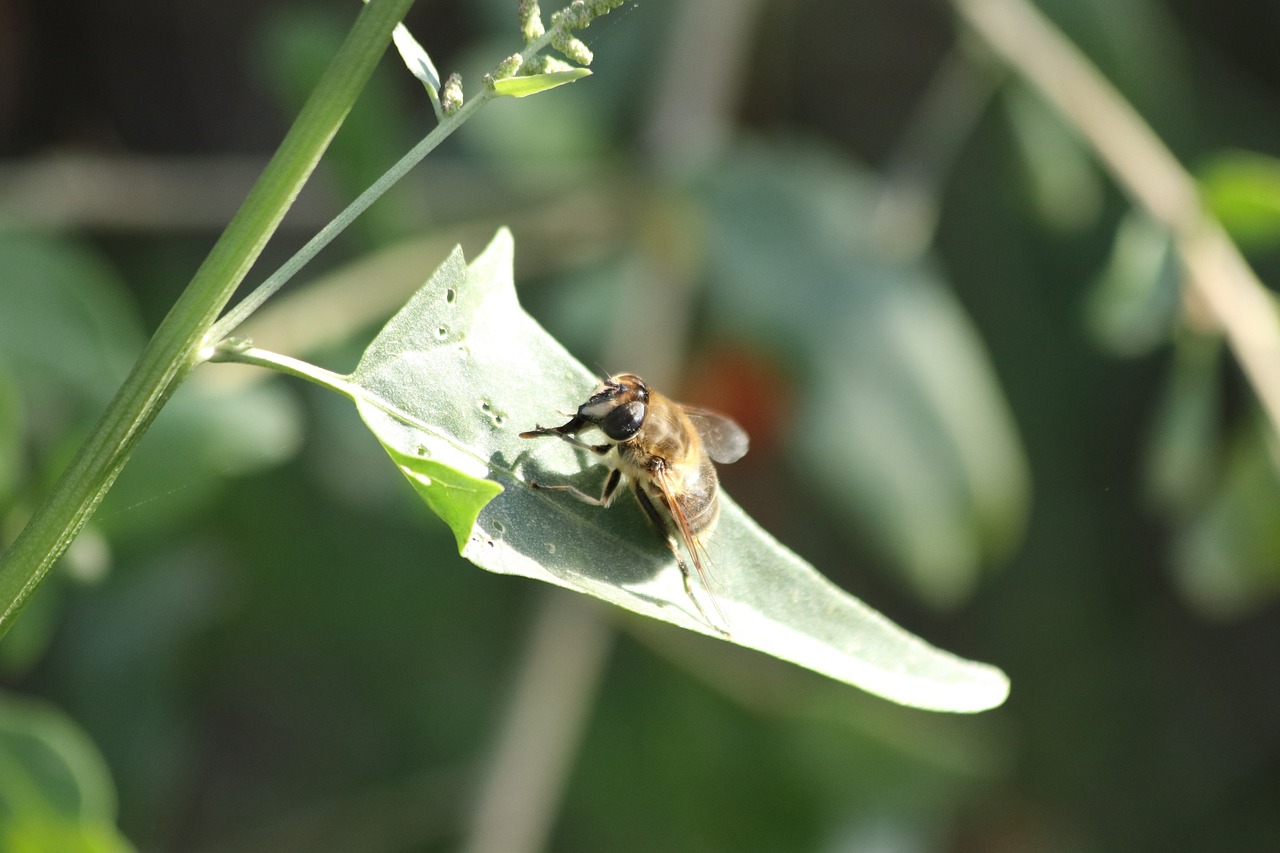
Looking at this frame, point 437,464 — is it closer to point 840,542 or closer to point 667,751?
point 667,751

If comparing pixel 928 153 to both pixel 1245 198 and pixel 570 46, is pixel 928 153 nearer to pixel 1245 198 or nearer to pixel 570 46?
pixel 1245 198

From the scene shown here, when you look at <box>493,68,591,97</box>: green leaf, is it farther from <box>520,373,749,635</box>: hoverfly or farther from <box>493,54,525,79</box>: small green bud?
<box>520,373,749,635</box>: hoverfly

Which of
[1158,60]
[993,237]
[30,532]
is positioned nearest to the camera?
[30,532]

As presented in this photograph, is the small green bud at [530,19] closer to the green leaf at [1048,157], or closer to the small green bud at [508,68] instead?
the small green bud at [508,68]

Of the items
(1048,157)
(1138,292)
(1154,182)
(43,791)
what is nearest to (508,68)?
(43,791)

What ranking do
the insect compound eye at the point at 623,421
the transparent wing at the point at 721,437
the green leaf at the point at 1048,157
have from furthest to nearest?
the green leaf at the point at 1048,157, the transparent wing at the point at 721,437, the insect compound eye at the point at 623,421

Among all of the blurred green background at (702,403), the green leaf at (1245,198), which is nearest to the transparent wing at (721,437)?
the blurred green background at (702,403)

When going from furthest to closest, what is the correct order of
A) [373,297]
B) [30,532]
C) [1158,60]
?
[1158,60] < [373,297] < [30,532]

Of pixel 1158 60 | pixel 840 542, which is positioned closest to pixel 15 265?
pixel 840 542
